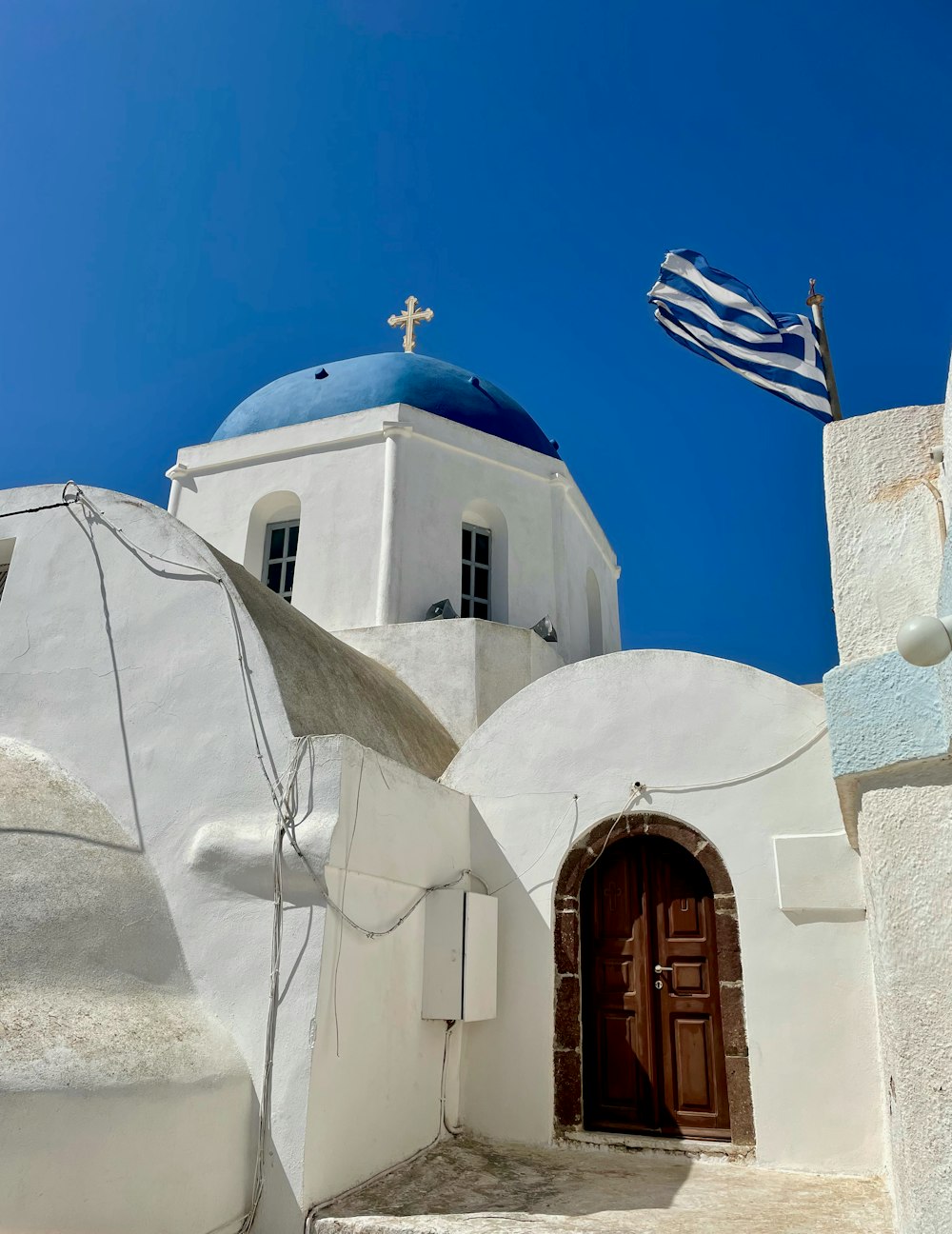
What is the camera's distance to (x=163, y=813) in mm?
5531

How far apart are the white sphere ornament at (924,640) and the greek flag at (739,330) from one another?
3.89 metres

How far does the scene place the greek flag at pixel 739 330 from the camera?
598cm

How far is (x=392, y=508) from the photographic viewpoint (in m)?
9.65

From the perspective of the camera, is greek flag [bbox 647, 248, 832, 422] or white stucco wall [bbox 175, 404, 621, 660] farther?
white stucco wall [bbox 175, 404, 621, 660]

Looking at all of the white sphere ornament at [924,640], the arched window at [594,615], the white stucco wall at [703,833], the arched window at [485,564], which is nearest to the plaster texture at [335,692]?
the white stucco wall at [703,833]

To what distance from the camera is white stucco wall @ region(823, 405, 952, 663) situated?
11.6ft

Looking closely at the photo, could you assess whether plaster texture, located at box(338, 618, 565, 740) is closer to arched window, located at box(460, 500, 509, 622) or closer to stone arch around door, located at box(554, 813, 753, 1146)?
arched window, located at box(460, 500, 509, 622)

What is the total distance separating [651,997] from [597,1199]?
4.75 feet

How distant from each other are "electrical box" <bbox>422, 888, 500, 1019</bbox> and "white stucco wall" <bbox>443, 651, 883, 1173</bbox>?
374mm

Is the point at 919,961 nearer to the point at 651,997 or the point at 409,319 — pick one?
the point at 651,997

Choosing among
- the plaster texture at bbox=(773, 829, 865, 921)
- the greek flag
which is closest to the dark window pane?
the greek flag

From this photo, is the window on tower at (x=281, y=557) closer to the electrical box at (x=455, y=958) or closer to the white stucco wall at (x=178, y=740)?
the white stucco wall at (x=178, y=740)

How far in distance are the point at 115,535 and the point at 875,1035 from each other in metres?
5.59

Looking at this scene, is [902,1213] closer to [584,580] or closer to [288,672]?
[288,672]
